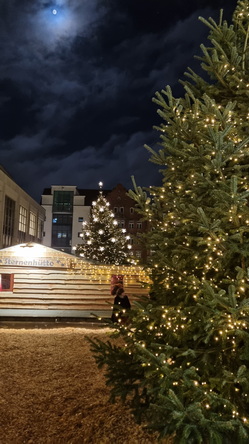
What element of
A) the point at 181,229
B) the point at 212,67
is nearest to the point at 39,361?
the point at 181,229

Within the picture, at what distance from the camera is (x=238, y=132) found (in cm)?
426

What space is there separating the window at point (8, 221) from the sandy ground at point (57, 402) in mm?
24575

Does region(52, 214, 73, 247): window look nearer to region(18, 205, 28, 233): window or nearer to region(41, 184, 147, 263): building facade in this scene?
region(41, 184, 147, 263): building facade

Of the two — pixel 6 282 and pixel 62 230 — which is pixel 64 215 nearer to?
pixel 62 230

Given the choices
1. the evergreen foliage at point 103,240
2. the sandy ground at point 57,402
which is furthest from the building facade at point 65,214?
the sandy ground at point 57,402

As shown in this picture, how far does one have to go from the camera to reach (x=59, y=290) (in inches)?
629

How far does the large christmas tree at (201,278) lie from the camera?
3.23 m

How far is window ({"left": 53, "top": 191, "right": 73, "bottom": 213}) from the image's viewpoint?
66.5 m

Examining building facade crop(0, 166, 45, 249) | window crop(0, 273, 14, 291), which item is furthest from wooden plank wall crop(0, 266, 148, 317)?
building facade crop(0, 166, 45, 249)

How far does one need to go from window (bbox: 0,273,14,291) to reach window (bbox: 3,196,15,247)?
1710 centimetres

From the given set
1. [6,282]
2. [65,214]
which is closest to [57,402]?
[6,282]

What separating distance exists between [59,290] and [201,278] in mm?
12492

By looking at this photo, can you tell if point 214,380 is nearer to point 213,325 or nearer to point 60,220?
point 213,325

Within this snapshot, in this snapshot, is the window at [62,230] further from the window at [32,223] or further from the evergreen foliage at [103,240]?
the evergreen foliage at [103,240]
